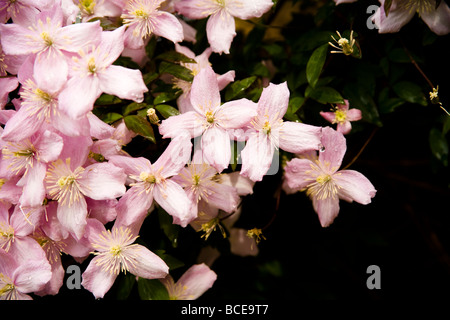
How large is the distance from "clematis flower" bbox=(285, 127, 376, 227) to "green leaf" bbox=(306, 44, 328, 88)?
11 cm

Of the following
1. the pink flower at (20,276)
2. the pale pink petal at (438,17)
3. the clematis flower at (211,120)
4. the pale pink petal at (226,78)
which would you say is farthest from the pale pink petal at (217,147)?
the pale pink petal at (438,17)

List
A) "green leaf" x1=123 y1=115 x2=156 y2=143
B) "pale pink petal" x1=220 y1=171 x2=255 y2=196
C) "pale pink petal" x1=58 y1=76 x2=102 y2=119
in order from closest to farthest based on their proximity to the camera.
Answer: "pale pink petal" x1=58 y1=76 x2=102 y2=119, "green leaf" x1=123 y1=115 x2=156 y2=143, "pale pink petal" x1=220 y1=171 x2=255 y2=196

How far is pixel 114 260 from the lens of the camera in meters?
0.77

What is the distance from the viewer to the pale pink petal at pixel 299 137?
745mm

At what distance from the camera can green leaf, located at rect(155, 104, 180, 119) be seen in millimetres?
799

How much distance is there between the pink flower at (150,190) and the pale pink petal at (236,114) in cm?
7

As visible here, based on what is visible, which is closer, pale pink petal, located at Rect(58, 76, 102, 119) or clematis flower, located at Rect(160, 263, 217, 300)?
pale pink petal, located at Rect(58, 76, 102, 119)

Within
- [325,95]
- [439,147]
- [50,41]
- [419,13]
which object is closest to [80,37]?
[50,41]

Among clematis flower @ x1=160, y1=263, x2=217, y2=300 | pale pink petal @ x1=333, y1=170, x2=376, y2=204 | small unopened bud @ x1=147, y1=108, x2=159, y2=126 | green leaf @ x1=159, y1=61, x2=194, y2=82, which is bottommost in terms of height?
clematis flower @ x1=160, y1=263, x2=217, y2=300

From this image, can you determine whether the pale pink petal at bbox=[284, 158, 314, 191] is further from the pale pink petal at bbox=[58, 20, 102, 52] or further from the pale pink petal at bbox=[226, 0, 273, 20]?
the pale pink petal at bbox=[58, 20, 102, 52]

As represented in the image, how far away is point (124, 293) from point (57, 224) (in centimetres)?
21

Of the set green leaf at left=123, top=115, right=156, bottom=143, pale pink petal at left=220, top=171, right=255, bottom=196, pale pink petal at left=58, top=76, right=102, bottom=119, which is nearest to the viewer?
pale pink petal at left=58, top=76, right=102, bottom=119

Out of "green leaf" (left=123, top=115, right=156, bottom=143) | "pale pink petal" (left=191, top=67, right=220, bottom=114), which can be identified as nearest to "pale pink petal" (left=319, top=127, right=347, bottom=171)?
"pale pink petal" (left=191, top=67, right=220, bottom=114)

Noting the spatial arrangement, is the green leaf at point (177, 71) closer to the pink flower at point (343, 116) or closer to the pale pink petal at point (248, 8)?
the pale pink petal at point (248, 8)
